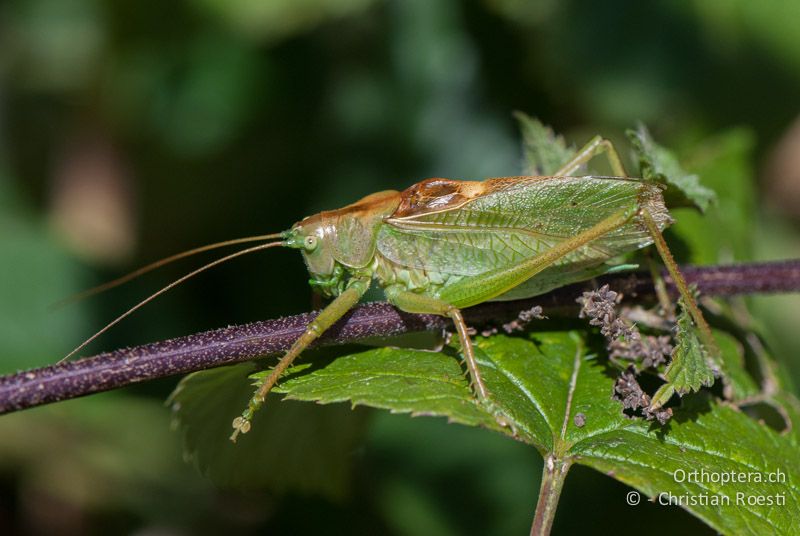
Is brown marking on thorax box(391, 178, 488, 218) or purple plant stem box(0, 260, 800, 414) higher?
brown marking on thorax box(391, 178, 488, 218)

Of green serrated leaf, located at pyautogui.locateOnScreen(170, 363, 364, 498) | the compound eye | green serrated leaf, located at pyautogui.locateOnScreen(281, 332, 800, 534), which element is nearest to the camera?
green serrated leaf, located at pyautogui.locateOnScreen(281, 332, 800, 534)

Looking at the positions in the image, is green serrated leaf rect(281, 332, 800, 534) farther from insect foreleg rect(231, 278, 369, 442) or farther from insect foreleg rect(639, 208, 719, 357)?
insect foreleg rect(639, 208, 719, 357)

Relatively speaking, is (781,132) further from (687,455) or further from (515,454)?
(687,455)

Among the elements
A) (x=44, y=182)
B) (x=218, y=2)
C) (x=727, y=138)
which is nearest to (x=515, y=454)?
(x=727, y=138)

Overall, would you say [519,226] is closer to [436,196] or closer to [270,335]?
[436,196]

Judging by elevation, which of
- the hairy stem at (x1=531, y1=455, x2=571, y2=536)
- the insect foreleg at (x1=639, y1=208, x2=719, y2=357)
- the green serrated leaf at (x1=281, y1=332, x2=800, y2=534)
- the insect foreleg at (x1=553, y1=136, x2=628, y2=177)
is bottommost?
the hairy stem at (x1=531, y1=455, x2=571, y2=536)

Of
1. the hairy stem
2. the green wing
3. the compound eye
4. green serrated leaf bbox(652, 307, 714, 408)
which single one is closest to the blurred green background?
the green wing

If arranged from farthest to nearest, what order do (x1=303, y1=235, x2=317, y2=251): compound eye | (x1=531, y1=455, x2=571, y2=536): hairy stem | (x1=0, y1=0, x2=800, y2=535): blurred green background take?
(x1=0, y1=0, x2=800, y2=535): blurred green background < (x1=303, y1=235, x2=317, y2=251): compound eye < (x1=531, y1=455, x2=571, y2=536): hairy stem
